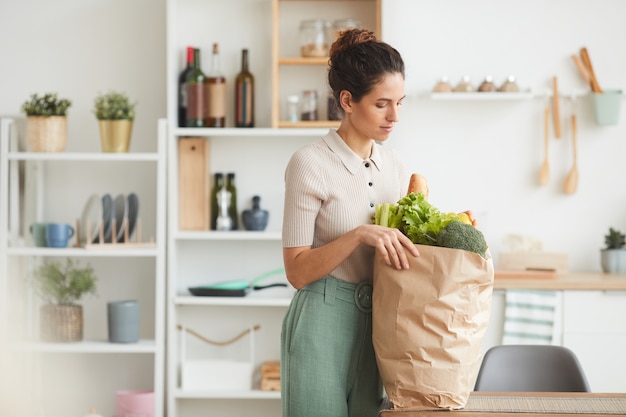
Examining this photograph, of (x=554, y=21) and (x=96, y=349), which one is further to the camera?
(x=554, y=21)

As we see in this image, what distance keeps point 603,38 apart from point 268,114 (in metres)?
1.74

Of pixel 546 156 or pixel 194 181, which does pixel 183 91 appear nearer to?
pixel 194 181

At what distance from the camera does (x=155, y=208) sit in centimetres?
419

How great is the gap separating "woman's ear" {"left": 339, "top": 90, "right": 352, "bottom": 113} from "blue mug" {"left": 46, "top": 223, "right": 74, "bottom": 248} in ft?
7.85

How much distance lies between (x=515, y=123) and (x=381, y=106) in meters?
2.49

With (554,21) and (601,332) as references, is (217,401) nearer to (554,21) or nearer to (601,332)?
(601,332)

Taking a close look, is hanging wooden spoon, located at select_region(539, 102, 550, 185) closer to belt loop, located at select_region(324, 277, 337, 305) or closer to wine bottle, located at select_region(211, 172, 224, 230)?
wine bottle, located at select_region(211, 172, 224, 230)

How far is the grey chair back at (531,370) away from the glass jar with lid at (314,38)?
6.41ft

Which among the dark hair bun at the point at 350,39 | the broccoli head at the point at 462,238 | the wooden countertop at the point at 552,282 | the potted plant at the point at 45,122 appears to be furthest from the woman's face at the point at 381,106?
the potted plant at the point at 45,122

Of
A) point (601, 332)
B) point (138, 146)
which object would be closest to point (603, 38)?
point (601, 332)

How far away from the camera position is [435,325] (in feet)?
5.11

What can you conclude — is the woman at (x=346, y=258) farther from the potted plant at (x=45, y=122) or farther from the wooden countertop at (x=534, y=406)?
the potted plant at (x=45, y=122)

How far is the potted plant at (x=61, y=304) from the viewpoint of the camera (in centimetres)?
385

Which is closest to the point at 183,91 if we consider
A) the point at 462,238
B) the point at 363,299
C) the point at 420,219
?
the point at 363,299
